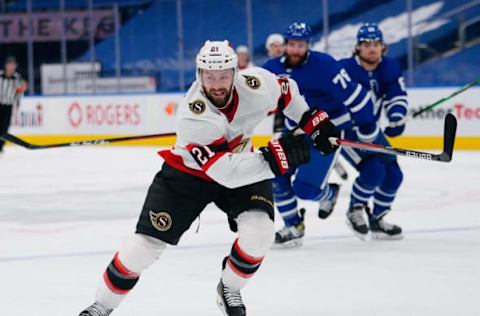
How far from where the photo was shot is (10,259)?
15.2ft

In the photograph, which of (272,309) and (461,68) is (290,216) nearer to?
(272,309)

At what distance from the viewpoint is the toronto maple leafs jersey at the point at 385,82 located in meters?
5.14

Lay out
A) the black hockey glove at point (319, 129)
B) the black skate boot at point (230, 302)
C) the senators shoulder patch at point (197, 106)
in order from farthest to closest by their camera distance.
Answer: the black hockey glove at point (319, 129), the black skate boot at point (230, 302), the senators shoulder patch at point (197, 106)

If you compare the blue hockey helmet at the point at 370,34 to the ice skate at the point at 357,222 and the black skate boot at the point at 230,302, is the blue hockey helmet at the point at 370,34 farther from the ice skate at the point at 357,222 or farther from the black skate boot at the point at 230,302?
the black skate boot at the point at 230,302

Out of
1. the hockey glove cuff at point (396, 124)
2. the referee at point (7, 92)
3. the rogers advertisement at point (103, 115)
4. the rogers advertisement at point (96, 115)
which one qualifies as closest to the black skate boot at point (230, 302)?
the hockey glove cuff at point (396, 124)

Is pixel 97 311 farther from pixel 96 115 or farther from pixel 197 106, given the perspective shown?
pixel 96 115

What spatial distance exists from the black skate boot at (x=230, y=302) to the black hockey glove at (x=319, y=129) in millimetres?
622

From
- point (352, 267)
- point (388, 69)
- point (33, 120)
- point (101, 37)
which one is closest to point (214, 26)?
point (101, 37)

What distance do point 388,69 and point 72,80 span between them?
29.1 feet

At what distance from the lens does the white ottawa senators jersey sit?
2977 mm

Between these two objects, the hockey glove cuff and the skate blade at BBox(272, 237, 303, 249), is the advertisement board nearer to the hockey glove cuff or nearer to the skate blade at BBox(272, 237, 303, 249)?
the hockey glove cuff

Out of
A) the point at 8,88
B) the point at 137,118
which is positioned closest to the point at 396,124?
the point at 137,118

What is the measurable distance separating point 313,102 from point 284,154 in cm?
196

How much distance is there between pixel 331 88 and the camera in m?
4.89
